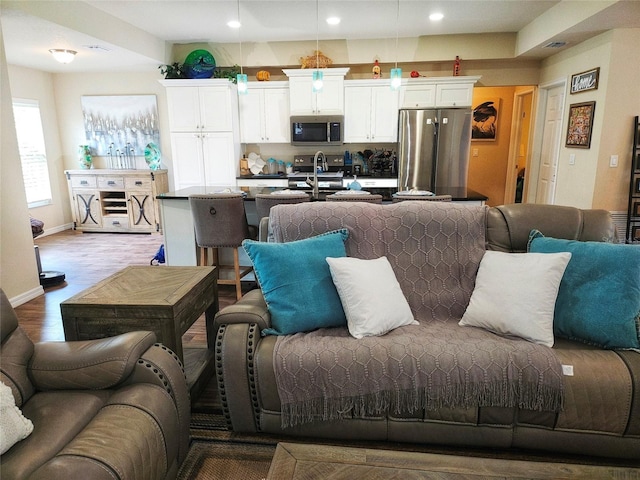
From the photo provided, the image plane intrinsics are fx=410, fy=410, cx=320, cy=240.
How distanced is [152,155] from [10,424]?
19.1 feet

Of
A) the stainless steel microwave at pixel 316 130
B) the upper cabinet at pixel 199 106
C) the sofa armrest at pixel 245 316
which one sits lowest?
the sofa armrest at pixel 245 316

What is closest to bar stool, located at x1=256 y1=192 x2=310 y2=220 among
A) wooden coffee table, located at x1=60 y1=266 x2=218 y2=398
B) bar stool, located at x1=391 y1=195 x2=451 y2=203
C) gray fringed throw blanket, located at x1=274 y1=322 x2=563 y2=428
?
bar stool, located at x1=391 y1=195 x2=451 y2=203

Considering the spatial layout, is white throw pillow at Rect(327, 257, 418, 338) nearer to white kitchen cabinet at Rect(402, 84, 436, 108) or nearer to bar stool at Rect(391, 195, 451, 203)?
bar stool at Rect(391, 195, 451, 203)

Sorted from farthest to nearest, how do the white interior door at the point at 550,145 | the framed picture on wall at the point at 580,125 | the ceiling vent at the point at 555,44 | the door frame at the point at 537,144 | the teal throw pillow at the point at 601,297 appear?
the door frame at the point at 537,144 → the white interior door at the point at 550,145 → the ceiling vent at the point at 555,44 → the framed picture on wall at the point at 580,125 → the teal throw pillow at the point at 601,297

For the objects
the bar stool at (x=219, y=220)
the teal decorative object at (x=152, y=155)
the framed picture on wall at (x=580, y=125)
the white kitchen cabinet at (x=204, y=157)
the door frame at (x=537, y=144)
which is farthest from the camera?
the teal decorative object at (x=152, y=155)

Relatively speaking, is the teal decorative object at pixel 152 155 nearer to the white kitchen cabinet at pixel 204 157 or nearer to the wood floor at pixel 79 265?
the white kitchen cabinet at pixel 204 157

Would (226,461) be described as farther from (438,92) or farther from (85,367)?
(438,92)

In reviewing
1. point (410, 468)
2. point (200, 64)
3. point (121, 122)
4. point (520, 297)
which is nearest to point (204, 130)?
point (200, 64)

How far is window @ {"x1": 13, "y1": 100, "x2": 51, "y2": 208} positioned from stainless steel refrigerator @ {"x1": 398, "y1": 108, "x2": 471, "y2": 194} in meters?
5.45

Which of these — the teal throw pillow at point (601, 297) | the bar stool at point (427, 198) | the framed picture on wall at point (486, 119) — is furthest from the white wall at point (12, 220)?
the framed picture on wall at point (486, 119)

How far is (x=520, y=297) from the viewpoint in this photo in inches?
75.2

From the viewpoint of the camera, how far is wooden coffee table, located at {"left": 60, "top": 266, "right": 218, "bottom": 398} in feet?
6.15

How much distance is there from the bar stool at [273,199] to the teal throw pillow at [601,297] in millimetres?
1908

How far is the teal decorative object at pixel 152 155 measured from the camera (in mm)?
6449
